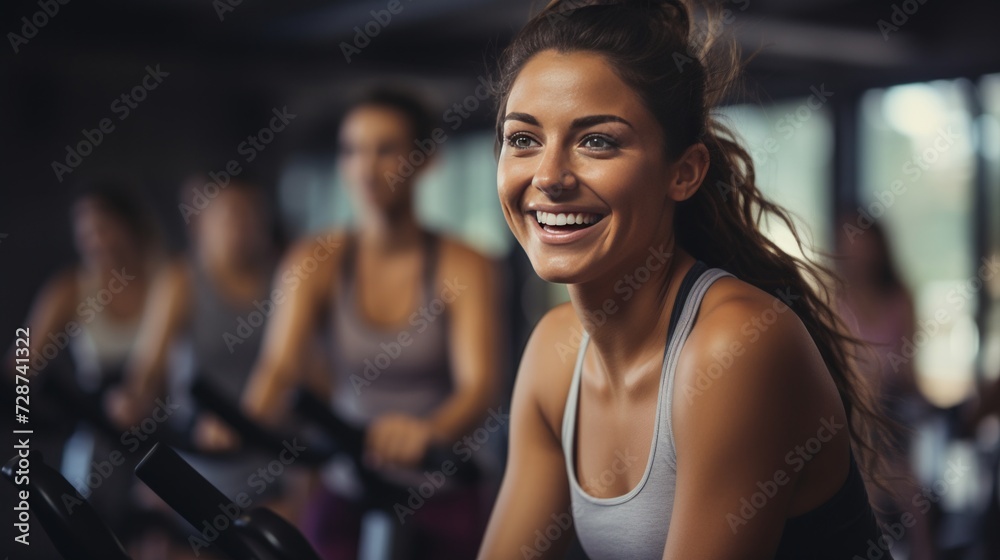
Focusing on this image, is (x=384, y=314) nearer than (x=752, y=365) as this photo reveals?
No

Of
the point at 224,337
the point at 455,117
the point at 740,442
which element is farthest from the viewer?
the point at 455,117

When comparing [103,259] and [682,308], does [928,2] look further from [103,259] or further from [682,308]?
[682,308]

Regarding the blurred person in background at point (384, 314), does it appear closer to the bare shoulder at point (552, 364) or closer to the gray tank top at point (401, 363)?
the gray tank top at point (401, 363)

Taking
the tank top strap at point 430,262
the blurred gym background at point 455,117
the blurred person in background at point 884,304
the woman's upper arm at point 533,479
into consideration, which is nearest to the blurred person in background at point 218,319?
the tank top strap at point 430,262

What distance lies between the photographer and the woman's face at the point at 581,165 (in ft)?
3.38

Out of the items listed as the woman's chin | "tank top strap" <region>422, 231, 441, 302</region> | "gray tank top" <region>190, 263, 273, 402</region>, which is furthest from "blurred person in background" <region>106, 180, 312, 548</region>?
the woman's chin

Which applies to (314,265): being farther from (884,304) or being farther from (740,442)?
(884,304)

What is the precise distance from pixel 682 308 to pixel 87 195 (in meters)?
3.22

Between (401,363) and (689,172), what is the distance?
1.31 metres

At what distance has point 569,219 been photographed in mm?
1057

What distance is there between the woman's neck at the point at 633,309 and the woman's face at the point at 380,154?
131 cm

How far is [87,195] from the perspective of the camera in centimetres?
377

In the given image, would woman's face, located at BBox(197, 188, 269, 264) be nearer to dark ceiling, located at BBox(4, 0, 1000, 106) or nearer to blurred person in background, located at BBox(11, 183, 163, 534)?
blurred person in background, located at BBox(11, 183, 163, 534)

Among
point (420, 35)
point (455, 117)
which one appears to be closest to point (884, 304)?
point (455, 117)
